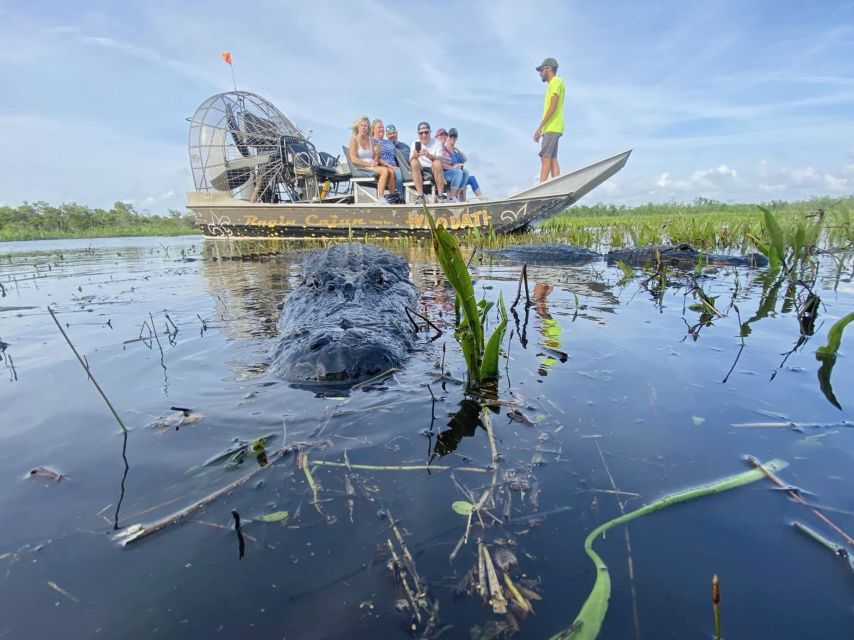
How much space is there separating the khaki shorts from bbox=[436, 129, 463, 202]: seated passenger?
98.1 inches

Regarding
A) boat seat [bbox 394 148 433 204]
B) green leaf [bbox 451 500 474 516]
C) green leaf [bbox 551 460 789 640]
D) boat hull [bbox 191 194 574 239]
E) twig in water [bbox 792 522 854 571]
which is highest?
boat seat [bbox 394 148 433 204]

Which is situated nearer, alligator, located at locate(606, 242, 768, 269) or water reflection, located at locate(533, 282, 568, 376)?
water reflection, located at locate(533, 282, 568, 376)

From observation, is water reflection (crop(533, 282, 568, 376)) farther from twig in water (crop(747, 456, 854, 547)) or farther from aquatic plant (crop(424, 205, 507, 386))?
twig in water (crop(747, 456, 854, 547))

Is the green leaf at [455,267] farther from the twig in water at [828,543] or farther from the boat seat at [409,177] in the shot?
the boat seat at [409,177]

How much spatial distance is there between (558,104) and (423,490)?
10.0 meters

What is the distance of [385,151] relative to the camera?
38.1 feet

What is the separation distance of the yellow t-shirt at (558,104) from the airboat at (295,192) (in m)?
Result: 1.08

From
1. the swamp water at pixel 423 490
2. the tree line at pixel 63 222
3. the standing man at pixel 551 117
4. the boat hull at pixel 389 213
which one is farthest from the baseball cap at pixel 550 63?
Result: the tree line at pixel 63 222

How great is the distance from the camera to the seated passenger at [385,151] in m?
11.4

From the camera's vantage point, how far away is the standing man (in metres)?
9.27

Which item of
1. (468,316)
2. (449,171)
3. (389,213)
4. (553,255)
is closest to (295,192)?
(389,213)

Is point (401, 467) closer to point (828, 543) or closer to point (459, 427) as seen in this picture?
point (459, 427)

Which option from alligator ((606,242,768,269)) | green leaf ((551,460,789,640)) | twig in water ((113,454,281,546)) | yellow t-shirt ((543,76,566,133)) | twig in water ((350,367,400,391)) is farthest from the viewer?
yellow t-shirt ((543,76,566,133))

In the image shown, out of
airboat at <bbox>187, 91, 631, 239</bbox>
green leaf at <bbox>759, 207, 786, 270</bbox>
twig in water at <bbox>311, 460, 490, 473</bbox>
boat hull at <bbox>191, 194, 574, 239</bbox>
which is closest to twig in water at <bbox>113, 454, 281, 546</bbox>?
twig in water at <bbox>311, 460, 490, 473</bbox>
